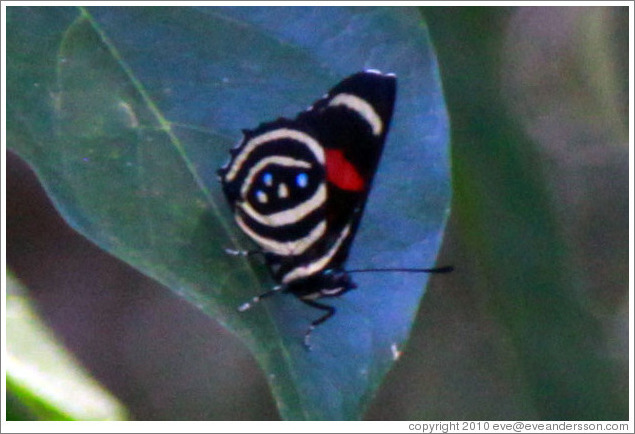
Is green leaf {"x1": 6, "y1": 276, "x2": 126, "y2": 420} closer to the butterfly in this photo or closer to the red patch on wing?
the butterfly

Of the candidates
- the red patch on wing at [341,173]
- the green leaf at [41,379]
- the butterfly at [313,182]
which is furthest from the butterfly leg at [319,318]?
the green leaf at [41,379]

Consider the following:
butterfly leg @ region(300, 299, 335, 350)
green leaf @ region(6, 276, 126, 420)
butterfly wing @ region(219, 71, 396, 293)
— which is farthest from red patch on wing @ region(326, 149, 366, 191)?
green leaf @ region(6, 276, 126, 420)

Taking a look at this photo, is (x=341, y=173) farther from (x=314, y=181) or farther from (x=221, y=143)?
(x=221, y=143)

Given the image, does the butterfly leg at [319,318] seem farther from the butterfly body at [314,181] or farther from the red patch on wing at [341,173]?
the red patch on wing at [341,173]

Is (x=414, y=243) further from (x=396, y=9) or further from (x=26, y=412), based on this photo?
(x=26, y=412)

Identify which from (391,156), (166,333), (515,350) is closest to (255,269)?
(391,156)

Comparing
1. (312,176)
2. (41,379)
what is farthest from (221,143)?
(41,379)
